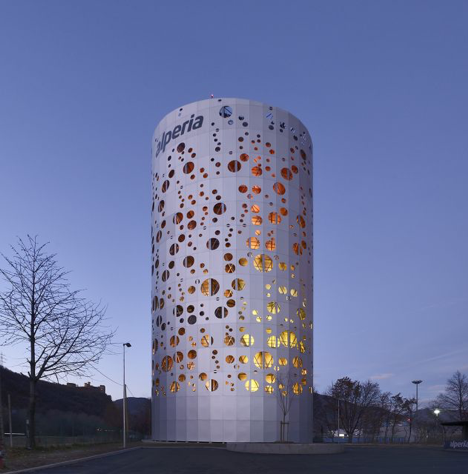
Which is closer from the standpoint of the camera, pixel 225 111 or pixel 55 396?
pixel 225 111

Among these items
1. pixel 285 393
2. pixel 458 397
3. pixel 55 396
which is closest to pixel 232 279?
pixel 285 393

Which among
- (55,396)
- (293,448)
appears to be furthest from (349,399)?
(55,396)

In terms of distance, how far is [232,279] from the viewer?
5231 centimetres

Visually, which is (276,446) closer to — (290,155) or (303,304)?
(303,304)

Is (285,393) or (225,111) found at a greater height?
(225,111)

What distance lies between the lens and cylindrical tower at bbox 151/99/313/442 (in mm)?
50844

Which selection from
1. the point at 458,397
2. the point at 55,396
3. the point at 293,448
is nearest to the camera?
the point at 293,448

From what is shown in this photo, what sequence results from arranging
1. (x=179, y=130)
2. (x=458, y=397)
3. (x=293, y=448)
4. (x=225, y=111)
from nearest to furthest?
1. (x=293, y=448)
2. (x=225, y=111)
3. (x=179, y=130)
4. (x=458, y=397)

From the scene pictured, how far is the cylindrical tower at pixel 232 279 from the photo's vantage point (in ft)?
167

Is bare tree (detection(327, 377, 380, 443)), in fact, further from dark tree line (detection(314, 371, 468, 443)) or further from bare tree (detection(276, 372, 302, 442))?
bare tree (detection(276, 372, 302, 442))

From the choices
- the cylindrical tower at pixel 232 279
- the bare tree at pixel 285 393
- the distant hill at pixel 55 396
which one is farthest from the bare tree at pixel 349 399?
the distant hill at pixel 55 396

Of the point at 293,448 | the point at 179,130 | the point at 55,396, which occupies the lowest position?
the point at 55,396

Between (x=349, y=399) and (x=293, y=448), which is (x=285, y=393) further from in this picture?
(x=349, y=399)

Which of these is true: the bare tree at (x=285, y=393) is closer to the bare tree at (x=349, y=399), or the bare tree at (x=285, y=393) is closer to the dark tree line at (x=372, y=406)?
the dark tree line at (x=372, y=406)
